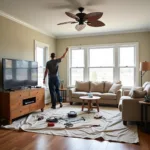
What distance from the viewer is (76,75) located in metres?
6.84

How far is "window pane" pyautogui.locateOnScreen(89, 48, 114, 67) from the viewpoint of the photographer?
6.33 m

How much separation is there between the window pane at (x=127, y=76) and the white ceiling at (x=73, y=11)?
160 centimetres

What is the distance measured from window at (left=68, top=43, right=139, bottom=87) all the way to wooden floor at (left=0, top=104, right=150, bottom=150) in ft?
11.0

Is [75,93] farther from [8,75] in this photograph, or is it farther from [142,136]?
[142,136]

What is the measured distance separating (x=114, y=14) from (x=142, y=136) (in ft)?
9.64

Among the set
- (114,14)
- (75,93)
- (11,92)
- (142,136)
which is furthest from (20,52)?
(142,136)

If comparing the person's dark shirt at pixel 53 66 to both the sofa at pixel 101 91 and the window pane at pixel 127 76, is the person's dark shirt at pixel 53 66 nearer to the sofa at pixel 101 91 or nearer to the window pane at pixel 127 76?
the sofa at pixel 101 91

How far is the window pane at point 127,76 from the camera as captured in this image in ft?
19.9

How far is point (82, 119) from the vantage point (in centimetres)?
399

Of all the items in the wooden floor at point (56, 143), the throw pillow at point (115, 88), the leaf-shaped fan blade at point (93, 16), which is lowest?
the wooden floor at point (56, 143)

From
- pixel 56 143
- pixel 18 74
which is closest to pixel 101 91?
pixel 18 74

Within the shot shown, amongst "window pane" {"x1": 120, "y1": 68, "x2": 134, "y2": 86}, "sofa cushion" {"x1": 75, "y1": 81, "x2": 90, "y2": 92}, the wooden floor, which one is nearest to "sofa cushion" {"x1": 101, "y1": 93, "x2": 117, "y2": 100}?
"sofa cushion" {"x1": 75, "y1": 81, "x2": 90, "y2": 92}

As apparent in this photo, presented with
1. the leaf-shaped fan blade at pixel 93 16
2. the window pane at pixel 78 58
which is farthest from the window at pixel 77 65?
the leaf-shaped fan blade at pixel 93 16

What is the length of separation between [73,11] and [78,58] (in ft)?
9.59
